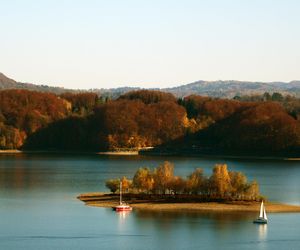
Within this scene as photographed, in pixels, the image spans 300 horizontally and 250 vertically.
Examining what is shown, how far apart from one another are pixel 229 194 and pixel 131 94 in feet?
416

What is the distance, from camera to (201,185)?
66500 millimetres

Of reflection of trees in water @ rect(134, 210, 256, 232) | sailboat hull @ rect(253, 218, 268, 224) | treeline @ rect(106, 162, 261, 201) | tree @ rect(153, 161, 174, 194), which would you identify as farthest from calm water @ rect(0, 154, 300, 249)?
tree @ rect(153, 161, 174, 194)

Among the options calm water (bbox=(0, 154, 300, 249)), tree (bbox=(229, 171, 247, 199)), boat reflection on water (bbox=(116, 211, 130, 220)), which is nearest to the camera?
calm water (bbox=(0, 154, 300, 249))

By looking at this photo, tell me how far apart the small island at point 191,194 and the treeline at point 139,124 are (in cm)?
8634

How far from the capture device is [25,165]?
112188 mm

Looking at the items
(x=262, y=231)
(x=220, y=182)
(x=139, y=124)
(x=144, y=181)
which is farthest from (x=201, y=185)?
(x=139, y=124)

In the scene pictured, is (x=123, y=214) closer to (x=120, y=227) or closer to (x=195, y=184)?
(x=120, y=227)

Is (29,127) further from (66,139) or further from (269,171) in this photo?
(269,171)

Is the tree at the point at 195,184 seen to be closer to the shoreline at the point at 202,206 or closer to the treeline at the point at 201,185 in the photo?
the treeline at the point at 201,185

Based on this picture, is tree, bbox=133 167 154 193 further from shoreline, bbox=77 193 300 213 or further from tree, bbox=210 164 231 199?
tree, bbox=210 164 231 199

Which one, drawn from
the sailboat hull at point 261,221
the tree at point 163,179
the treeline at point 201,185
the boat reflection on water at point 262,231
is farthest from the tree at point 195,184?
the boat reflection on water at point 262,231

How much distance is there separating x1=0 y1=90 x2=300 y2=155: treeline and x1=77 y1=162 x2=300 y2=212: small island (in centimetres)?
8634

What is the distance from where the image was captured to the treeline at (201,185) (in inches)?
2584

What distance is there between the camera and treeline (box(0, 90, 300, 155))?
159500mm
